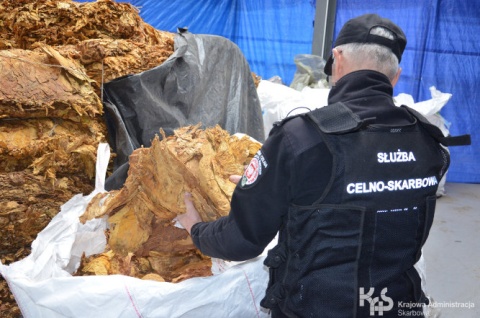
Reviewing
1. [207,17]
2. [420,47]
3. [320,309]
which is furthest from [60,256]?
[207,17]

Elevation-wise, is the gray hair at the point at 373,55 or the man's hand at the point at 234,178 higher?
the gray hair at the point at 373,55

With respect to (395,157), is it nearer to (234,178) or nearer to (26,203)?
(234,178)

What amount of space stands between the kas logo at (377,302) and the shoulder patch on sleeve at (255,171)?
41 cm

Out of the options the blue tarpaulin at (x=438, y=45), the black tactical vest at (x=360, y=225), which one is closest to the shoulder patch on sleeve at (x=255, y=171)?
the black tactical vest at (x=360, y=225)

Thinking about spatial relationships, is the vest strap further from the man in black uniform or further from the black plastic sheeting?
the black plastic sheeting

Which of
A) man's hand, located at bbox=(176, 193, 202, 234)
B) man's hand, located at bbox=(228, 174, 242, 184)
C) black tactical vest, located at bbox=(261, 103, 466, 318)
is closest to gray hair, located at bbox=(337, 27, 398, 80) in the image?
black tactical vest, located at bbox=(261, 103, 466, 318)

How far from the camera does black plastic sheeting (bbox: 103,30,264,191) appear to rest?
2246 millimetres

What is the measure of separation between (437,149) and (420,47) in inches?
184

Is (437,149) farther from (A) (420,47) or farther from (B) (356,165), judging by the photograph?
(A) (420,47)

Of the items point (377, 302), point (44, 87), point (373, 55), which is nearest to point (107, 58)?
point (44, 87)

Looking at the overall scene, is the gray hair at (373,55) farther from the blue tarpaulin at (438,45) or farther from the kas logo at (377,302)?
the blue tarpaulin at (438,45)

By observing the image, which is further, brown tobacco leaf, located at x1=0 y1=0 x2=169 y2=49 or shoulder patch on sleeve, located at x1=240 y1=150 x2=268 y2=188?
brown tobacco leaf, located at x1=0 y1=0 x2=169 y2=49

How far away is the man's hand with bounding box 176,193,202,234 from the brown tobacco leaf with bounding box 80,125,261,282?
0.07 ft

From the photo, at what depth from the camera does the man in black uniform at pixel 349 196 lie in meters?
1.17
